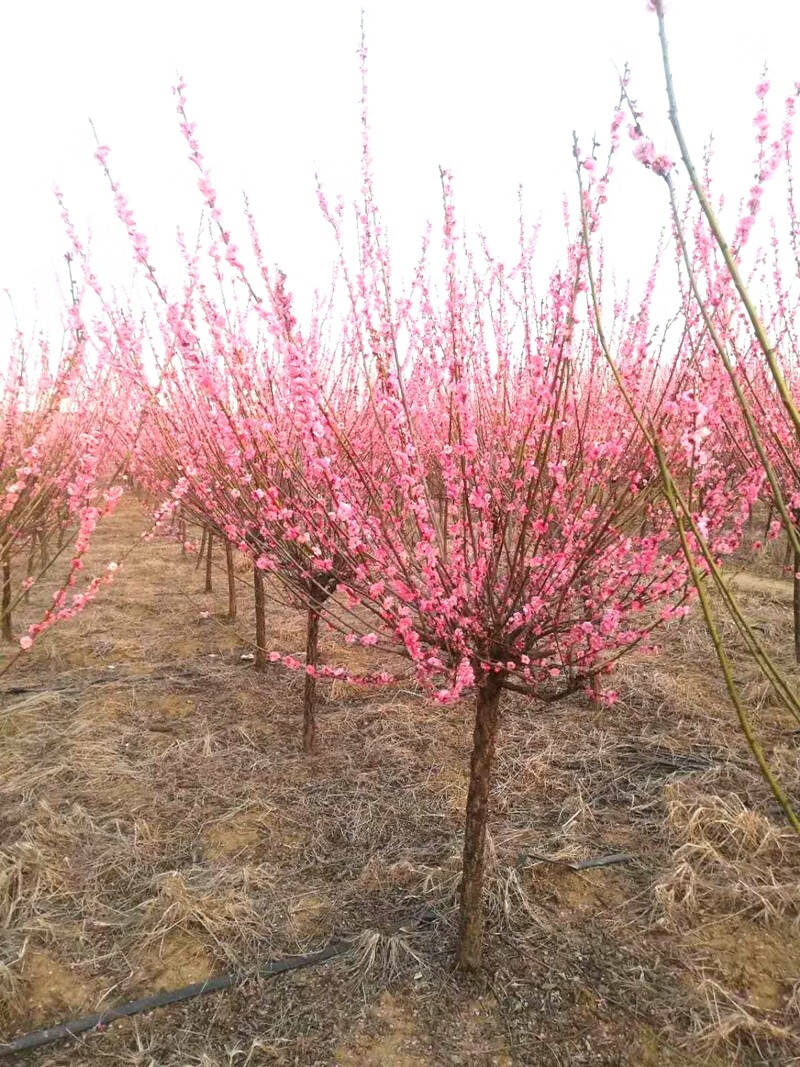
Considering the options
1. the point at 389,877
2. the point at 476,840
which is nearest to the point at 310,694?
the point at 389,877

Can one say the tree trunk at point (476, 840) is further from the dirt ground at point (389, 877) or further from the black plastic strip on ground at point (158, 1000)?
the black plastic strip on ground at point (158, 1000)

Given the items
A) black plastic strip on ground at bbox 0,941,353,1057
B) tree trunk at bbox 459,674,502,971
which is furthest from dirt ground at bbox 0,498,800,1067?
tree trunk at bbox 459,674,502,971

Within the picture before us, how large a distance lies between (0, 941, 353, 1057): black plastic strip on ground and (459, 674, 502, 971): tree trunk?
1.79ft

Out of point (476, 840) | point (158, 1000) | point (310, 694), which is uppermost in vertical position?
point (310, 694)

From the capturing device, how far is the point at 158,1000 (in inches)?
101

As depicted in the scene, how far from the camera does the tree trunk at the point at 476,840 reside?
2.61 metres

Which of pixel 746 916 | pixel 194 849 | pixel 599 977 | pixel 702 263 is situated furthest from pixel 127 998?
pixel 702 263

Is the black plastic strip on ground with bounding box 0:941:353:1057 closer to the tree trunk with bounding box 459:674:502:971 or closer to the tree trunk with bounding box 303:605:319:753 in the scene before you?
the tree trunk with bounding box 459:674:502:971

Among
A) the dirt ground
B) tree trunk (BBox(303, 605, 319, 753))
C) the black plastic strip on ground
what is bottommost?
the black plastic strip on ground

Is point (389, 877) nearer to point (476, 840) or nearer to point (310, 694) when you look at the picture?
point (476, 840)

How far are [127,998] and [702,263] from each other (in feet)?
12.7

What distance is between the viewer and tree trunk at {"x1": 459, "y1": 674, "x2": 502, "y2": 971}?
261 cm

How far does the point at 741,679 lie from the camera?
548cm

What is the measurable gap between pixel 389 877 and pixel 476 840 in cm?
86
